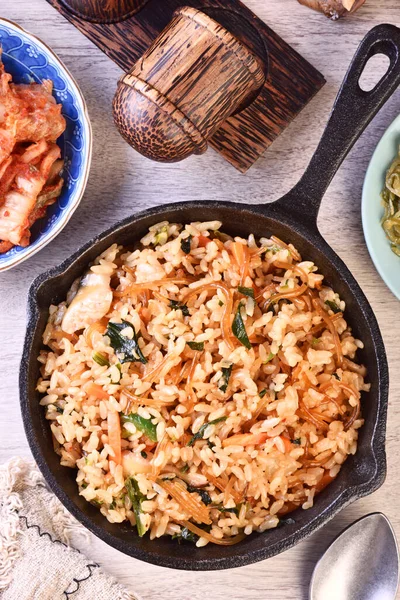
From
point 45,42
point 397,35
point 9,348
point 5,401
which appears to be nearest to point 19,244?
point 9,348

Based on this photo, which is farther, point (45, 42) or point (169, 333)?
point (45, 42)

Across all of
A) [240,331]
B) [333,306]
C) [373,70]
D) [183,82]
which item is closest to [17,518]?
[240,331]

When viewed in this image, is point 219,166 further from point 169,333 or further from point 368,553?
point 368,553

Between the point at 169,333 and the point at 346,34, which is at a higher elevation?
the point at 346,34

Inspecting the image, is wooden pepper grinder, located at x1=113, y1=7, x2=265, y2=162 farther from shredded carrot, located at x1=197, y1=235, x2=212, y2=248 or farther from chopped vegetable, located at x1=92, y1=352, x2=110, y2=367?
chopped vegetable, located at x1=92, y1=352, x2=110, y2=367

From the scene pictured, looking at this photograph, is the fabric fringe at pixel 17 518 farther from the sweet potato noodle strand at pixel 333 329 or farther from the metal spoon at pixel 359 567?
the sweet potato noodle strand at pixel 333 329

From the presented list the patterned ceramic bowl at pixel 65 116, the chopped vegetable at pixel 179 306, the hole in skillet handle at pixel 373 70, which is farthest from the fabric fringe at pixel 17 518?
the hole in skillet handle at pixel 373 70

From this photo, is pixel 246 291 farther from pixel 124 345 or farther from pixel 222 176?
pixel 222 176

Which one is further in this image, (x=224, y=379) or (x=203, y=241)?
(x=203, y=241)
